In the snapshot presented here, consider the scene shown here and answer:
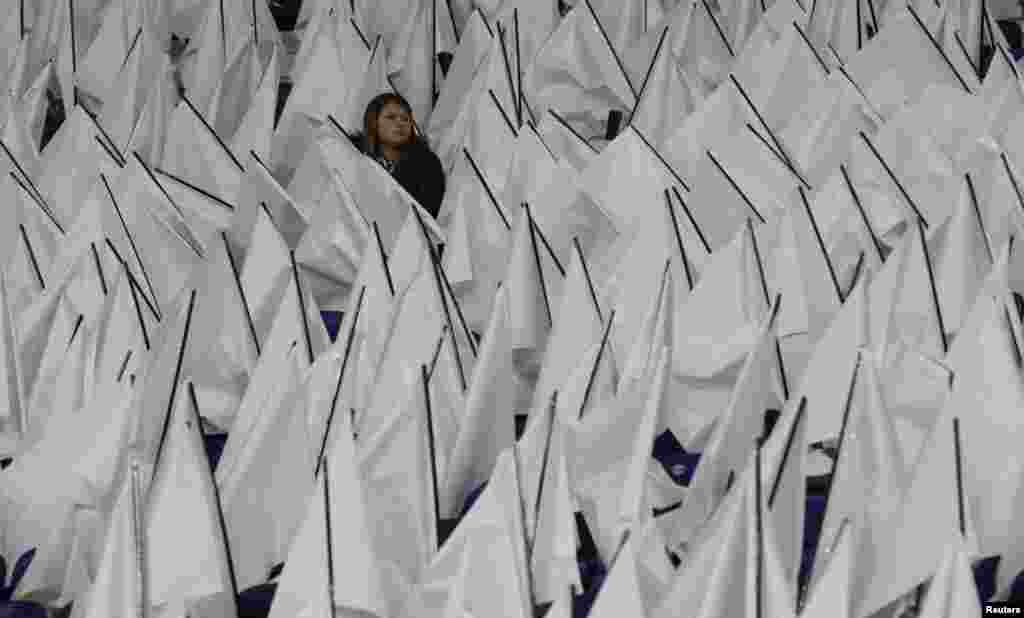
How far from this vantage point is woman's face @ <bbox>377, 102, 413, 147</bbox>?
4.93m

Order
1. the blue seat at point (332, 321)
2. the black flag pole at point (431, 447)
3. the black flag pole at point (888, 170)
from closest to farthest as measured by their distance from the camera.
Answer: the black flag pole at point (431, 447), the black flag pole at point (888, 170), the blue seat at point (332, 321)

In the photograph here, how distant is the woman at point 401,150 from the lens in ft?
16.0

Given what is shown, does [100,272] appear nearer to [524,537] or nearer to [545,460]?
[545,460]

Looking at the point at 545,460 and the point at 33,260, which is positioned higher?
the point at 33,260

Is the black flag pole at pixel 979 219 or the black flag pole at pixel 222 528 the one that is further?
the black flag pole at pixel 979 219

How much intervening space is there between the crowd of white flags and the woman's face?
116mm

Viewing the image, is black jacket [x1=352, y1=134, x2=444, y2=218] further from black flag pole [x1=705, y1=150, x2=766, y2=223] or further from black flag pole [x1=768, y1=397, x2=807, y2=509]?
black flag pole [x1=768, y1=397, x2=807, y2=509]

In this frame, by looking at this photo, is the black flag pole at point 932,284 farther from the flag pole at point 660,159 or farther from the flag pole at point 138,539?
the flag pole at point 138,539

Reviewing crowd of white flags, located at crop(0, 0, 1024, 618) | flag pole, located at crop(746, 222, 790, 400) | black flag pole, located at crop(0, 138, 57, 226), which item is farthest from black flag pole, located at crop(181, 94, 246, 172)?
flag pole, located at crop(746, 222, 790, 400)

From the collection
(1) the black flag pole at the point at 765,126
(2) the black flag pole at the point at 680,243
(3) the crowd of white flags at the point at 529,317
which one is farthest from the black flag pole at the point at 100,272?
(1) the black flag pole at the point at 765,126

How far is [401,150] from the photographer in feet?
16.2

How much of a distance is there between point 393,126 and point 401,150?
0.07 metres

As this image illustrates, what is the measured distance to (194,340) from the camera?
387 centimetres

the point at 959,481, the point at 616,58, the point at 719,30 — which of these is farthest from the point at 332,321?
the point at 959,481
